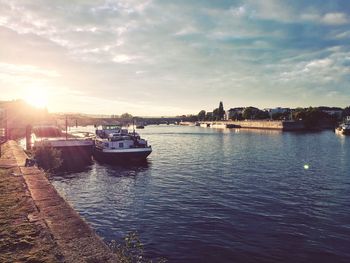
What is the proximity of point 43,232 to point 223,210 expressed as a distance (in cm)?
1558

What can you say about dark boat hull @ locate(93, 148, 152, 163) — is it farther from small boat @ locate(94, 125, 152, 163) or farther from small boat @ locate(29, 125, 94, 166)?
small boat @ locate(29, 125, 94, 166)

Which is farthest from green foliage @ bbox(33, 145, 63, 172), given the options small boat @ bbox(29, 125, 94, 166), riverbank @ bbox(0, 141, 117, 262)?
riverbank @ bbox(0, 141, 117, 262)

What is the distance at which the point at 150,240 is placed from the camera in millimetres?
18516

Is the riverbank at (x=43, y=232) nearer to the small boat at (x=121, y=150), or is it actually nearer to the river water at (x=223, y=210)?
the river water at (x=223, y=210)

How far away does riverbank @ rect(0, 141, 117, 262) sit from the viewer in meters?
9.83

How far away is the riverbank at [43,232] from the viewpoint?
32.2 feet

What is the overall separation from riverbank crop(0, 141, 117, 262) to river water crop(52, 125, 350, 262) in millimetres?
5233

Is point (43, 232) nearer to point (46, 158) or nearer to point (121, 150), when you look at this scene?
point (46, 158)

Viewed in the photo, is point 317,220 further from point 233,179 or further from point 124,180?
point 124,180

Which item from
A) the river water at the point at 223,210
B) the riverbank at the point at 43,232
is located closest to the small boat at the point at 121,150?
the river water at the point at 223,210

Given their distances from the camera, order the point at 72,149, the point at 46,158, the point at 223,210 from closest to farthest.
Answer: the point at 223,210 < the point at 46,158 < the point at 72,149

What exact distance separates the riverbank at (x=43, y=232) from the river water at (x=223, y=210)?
17.2ft

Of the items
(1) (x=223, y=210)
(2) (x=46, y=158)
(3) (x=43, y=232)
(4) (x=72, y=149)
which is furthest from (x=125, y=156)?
(3) (x=43, y=232)

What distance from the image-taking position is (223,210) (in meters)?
24.4
